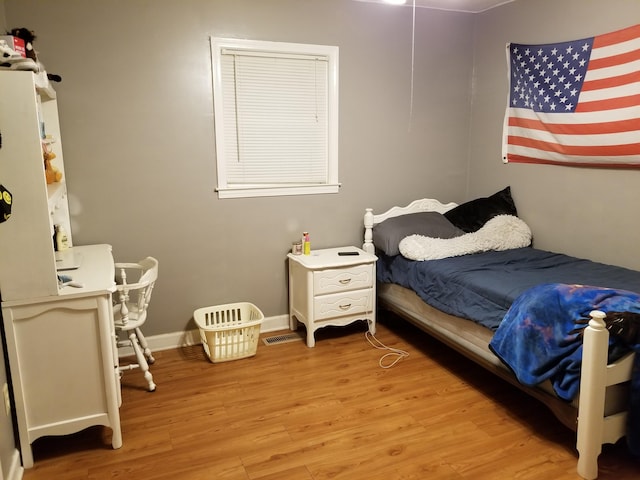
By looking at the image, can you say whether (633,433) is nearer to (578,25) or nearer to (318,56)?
(578,25)

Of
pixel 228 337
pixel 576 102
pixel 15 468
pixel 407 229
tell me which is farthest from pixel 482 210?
pixel 15 468

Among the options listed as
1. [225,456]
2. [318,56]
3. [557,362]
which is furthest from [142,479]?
[318,56]

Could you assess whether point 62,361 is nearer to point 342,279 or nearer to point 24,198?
point 24,198

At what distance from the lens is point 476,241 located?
3592mm

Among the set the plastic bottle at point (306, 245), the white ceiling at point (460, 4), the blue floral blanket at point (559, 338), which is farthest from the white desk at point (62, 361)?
the white ceiling at point (460, 4)

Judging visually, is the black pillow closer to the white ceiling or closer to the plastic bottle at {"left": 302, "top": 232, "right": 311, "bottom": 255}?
the plastic bottle at {"left": 302, "top": 232, "right": 311, "bottom": 255}

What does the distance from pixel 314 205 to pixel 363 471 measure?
6.93ft

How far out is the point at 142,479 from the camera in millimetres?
2164

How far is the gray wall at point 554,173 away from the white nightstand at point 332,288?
1.34 meters

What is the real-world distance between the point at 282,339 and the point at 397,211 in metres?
1.40

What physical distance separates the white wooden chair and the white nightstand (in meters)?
1.06

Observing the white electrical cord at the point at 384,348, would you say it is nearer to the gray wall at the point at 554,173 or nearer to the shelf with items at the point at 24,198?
the gray wall at the point at 554,173

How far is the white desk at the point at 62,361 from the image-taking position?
2164 millimetres

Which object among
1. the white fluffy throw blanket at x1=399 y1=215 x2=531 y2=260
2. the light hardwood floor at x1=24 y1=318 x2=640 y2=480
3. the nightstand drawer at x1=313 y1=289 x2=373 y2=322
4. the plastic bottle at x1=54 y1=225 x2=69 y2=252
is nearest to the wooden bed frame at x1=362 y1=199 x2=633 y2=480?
the light hardwood floor at x1=24 y1=318 x2=640 y2=480
